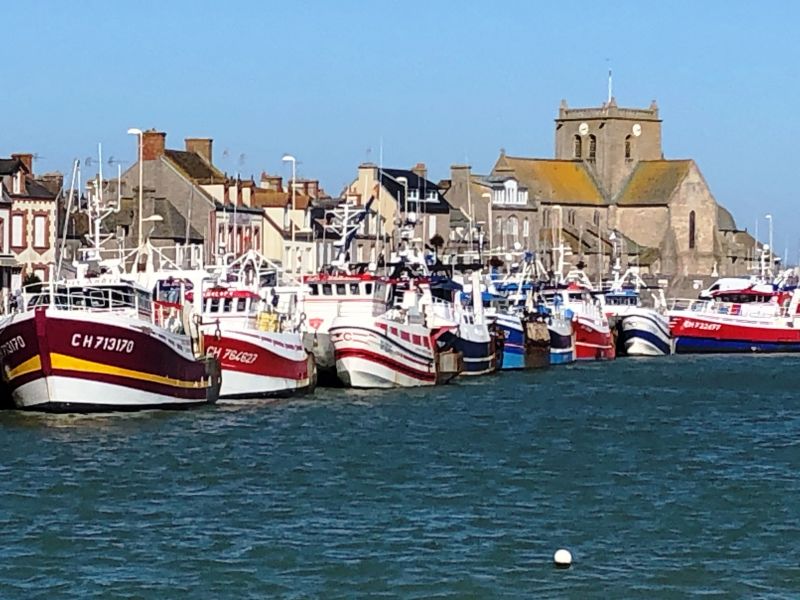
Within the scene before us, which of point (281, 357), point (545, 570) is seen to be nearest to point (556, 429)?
point (281, 357)

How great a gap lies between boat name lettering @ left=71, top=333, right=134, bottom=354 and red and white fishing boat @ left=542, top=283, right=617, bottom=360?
146 ft

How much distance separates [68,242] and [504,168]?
68541mm

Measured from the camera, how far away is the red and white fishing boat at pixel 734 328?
331ft

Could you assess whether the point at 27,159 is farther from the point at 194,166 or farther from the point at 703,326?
the point at 703,326

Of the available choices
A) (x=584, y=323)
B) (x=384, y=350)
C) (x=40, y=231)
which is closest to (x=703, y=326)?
(x=584, y=323)

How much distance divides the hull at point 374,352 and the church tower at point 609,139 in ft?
345

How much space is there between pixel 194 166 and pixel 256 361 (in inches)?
1974

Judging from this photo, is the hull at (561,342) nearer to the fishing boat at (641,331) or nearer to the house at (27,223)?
the fishing boat at (641,331)

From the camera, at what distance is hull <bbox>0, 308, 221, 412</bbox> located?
47.1m

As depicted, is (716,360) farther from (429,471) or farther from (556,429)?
(429,471)

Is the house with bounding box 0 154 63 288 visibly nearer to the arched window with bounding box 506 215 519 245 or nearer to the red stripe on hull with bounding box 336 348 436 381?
the red stripe on hull with bounding box 336 348 436 381

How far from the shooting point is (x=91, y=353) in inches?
1868

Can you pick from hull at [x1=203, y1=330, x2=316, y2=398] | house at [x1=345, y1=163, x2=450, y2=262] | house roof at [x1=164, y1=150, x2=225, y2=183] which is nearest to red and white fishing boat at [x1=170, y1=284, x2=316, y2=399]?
hull at [x1=203, y1=330, x2=316, y2=398]

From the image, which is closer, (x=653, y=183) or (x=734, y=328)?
(x=734, y=328)
